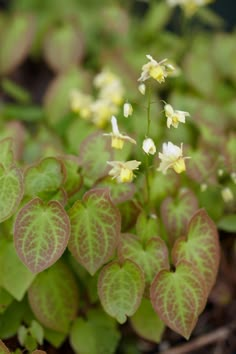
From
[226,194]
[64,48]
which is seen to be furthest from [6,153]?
[64,48]

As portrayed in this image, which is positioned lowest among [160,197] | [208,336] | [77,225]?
[208,336]

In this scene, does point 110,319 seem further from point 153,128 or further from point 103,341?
point 153,128

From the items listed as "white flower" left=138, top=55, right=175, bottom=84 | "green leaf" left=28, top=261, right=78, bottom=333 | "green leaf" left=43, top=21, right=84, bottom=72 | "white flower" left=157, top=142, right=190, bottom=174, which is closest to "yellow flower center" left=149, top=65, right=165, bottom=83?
"white flower" left=138, top=55, right=175, bottom=84

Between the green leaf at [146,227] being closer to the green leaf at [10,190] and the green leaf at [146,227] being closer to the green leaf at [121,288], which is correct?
the green leaf at [121,288]

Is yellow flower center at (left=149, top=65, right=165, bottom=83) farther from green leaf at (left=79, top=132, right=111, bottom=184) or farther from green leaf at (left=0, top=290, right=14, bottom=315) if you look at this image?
green leaf at (left=0, top=290, right=14, bottom=315)

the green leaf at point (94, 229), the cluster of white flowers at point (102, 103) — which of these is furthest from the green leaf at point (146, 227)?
the cluster of white flowers at point (102, 103)

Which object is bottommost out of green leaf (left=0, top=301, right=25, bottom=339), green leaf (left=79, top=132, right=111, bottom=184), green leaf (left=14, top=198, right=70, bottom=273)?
green leaf (left=0, top=301, right=25, bottom=339)

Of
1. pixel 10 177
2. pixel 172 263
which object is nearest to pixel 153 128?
pixel 172 263

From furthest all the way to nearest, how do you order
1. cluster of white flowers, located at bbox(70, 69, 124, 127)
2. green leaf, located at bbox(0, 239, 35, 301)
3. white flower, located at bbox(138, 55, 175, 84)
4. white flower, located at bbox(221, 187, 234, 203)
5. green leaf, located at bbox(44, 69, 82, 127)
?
green leaf, located at bbox(44, 69, 82, 127) → cluster of white flowers, located at bbox(70, 69, 124, 127) → white flower, located at bbox(221, 187, 234, 203) → green leaf, located at bbox(0, 239, 35, 301) → white flower, located at bbox(138, 55, 175, 84)
